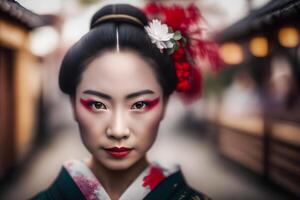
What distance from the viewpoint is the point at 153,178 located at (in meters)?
2.70

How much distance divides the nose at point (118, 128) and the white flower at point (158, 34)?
1.49 ft

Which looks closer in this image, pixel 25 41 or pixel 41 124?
pixel 41 124

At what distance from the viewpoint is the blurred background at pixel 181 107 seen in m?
2.79

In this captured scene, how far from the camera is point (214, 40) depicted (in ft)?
9.36

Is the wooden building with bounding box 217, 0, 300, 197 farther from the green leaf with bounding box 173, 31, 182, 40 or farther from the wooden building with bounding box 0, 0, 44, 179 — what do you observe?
the wooden building with bounding box 0, 0, 44, 179

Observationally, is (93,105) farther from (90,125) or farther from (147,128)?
(147,128)

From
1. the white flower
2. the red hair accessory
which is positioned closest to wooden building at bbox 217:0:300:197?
the red hair accessory

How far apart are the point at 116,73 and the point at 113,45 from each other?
0.51 ft

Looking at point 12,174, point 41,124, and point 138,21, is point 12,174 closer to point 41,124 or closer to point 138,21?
point 41,124

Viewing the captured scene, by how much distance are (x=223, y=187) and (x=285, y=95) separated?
266 cm

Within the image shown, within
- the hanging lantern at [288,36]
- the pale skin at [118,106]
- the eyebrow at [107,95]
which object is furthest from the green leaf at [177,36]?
the hanging lantern at [288,36]

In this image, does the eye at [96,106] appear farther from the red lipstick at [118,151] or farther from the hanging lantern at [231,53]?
the hanging lantern at [231,53]

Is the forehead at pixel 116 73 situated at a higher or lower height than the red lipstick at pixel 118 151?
higher

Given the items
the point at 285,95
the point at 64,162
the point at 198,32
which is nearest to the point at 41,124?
the point at 64,162
